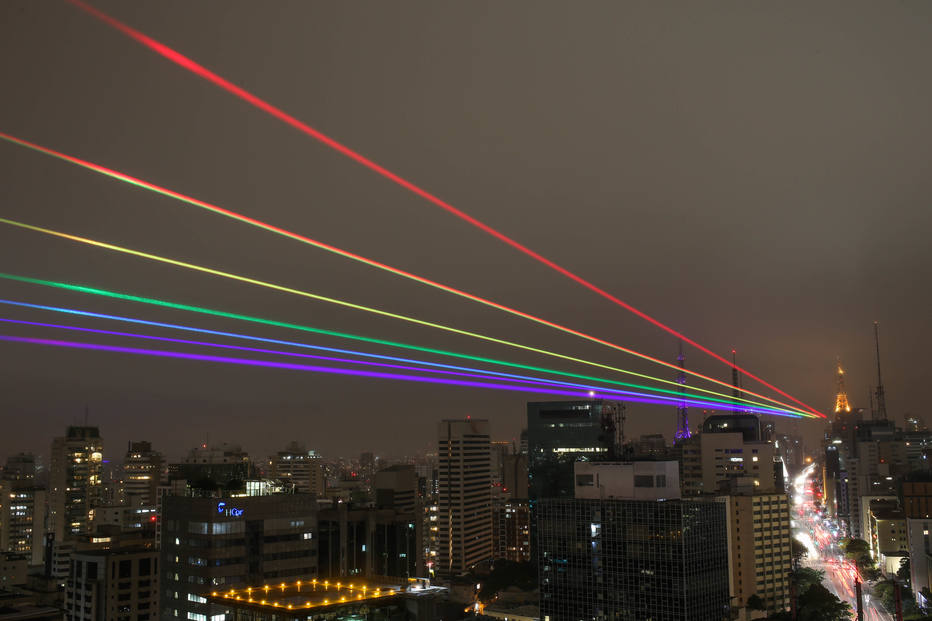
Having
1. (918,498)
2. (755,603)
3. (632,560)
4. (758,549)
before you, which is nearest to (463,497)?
(758,549)

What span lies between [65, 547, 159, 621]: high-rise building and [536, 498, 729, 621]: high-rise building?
24668 millimetres

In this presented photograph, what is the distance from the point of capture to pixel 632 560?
38188 millimetres

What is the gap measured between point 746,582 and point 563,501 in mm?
32983

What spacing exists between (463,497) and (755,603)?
45025mm

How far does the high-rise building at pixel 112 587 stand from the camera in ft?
154

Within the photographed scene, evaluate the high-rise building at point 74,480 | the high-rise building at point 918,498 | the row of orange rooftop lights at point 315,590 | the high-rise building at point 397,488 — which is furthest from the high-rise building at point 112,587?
the high-rise building at point 918,498

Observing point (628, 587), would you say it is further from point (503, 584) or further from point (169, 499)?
point (503, 584)

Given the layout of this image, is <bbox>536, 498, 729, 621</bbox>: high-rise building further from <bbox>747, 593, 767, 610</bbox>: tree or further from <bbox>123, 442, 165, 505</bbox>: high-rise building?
<bbox>123, 442, 165, 505</bbox>: high-rise building

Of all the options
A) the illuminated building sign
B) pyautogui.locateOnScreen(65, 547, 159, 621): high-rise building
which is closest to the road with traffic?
the illuminated building sign

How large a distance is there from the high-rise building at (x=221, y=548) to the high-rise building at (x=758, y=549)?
39.4 metres

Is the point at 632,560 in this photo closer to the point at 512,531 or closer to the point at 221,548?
the point at 221,548

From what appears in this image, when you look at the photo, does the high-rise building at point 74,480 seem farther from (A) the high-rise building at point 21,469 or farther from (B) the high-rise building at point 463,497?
(B) the high-rise building at point 463,497

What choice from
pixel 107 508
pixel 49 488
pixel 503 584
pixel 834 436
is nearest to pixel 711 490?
pixel 503 584

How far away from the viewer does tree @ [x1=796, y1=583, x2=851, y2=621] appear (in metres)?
46.8
